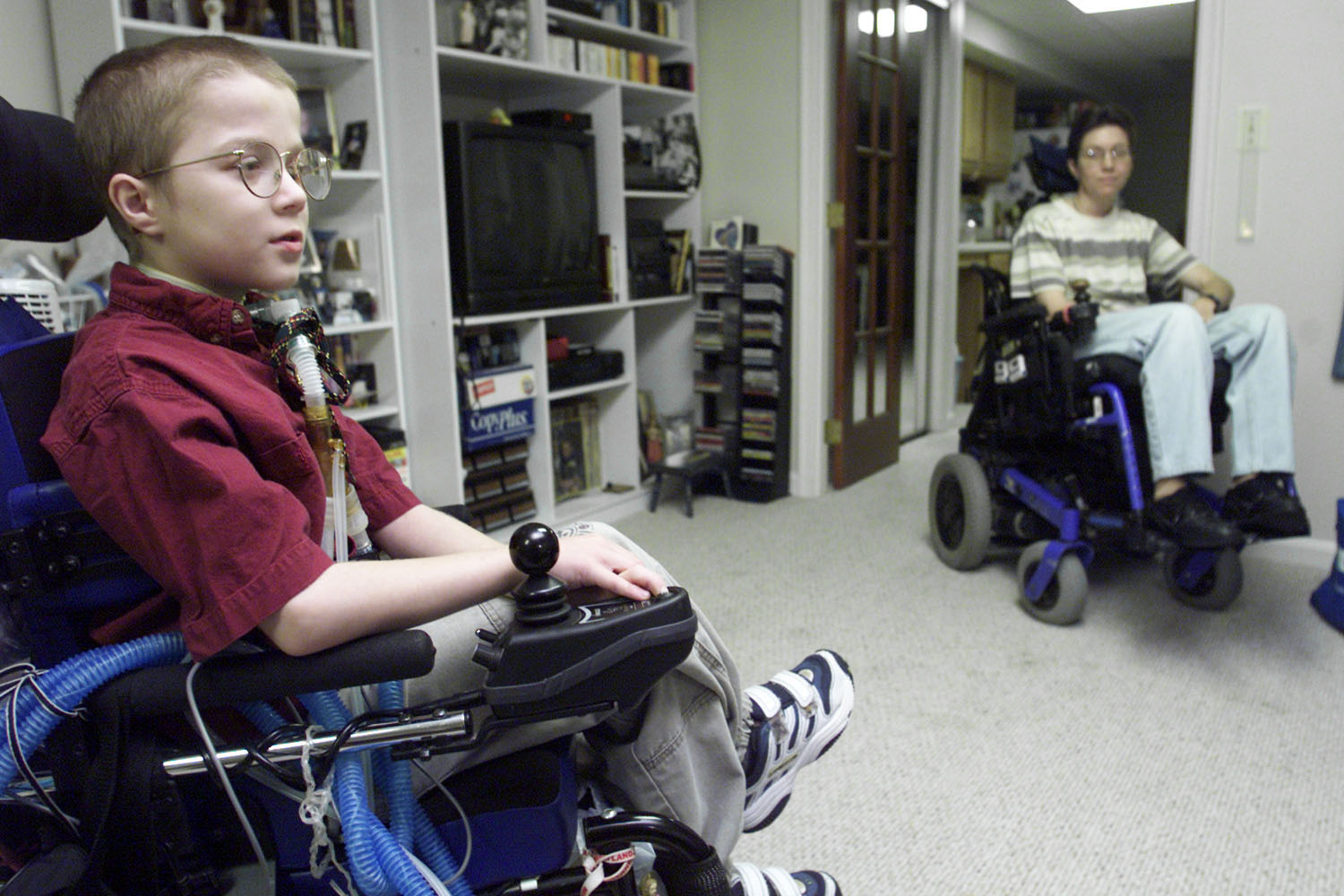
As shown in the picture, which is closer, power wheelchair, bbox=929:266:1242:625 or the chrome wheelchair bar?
the chrome wheelchair bar

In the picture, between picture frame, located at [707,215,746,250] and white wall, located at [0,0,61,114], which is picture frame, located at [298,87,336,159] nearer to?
white wall, located at [0,0,61,114]

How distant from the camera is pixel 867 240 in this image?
365cm

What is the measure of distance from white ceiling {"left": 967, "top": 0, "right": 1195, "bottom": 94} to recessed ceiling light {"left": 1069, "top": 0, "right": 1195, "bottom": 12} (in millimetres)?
66

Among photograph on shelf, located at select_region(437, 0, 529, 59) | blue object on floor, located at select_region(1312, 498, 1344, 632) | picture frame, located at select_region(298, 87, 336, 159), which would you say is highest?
photograph on shelf, located at select_region(437, 0, 529, 59)

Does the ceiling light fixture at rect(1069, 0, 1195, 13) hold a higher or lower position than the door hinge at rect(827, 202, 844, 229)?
higher

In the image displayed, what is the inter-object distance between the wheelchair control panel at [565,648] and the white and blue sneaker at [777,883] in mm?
450

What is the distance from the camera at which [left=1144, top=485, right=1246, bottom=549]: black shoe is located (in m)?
1.95

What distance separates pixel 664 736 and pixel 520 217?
222cm

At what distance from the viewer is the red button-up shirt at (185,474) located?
69 centimetres

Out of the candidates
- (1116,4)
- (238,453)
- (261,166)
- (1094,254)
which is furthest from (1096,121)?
(1116,4)

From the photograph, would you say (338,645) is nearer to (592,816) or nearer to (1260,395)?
(592,816)

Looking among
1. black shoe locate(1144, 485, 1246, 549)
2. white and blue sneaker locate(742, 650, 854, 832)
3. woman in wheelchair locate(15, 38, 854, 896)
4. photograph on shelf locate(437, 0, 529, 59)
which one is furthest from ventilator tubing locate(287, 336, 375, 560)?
photograph on shelf locate(437, 0, 529, 59)

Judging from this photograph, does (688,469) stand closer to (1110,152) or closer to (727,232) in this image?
(727,232)

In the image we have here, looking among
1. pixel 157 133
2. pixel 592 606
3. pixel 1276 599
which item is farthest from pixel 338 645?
pixel 1276 599
